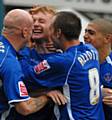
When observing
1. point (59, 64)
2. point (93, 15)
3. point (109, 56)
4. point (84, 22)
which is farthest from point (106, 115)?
point (93, 15)

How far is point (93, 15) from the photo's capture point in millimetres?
16031

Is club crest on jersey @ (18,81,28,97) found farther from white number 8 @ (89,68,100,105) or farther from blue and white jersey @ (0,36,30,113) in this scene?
white number 8 @ (89,68,100,105)

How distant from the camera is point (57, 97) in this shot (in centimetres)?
493

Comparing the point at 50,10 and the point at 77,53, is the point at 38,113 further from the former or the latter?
the point at 50,10

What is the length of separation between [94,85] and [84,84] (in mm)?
115

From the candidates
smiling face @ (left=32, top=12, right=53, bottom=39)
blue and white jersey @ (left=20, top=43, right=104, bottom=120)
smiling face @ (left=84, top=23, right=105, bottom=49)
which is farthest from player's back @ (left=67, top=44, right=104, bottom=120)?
smiling face @ (left=32, top=12, right=53, bottom=39)

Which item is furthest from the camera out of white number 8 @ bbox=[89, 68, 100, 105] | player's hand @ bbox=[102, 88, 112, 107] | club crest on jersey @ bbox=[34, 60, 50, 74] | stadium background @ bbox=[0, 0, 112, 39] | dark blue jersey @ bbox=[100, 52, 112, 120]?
stadium background @ bbox=[0, 0, 112, 39]

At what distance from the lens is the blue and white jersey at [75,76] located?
15.9ft

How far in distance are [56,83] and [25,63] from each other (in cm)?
43

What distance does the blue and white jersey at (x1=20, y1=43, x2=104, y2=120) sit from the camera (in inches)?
190

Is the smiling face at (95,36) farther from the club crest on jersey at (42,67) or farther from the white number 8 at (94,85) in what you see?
the club crest on jersey at (42,67)

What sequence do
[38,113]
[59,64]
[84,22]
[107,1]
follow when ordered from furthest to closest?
[107,1]
[84,22]
[38,113]
[59,64]

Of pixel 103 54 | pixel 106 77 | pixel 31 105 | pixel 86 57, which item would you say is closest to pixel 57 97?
pixel 31 105

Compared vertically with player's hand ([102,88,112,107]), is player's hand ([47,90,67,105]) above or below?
above
